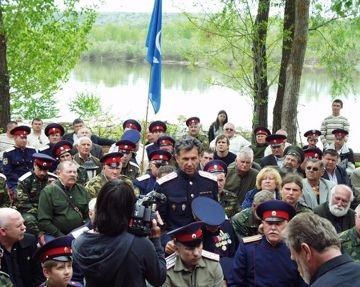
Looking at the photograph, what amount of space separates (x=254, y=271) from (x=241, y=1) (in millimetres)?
9605

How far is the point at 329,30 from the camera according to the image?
13.1 metres

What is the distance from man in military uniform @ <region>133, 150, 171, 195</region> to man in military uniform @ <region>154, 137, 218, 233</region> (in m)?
0.94

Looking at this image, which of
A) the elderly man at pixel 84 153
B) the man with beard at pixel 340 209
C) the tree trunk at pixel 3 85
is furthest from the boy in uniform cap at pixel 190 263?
the tree trunk at pixel 3 85

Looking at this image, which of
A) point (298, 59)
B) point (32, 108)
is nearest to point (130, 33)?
point (32, 108)

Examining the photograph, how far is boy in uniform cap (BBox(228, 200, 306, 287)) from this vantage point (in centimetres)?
426

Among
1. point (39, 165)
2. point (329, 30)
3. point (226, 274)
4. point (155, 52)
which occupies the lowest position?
point (226, 274)

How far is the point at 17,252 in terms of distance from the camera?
453 centimetres

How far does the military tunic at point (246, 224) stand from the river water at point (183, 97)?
11.6m

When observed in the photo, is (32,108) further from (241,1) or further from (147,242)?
(147,242)

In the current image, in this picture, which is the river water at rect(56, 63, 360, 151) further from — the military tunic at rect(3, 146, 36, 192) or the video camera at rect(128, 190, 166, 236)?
the video camera at rect(128, 190, 166, 236)

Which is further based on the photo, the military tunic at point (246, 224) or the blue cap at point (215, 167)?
the blue cap at point (215, 167)

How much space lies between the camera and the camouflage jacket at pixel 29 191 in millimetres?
5823

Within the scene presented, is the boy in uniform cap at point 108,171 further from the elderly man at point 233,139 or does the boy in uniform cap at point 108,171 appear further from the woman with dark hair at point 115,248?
the elderly man at point 233,139

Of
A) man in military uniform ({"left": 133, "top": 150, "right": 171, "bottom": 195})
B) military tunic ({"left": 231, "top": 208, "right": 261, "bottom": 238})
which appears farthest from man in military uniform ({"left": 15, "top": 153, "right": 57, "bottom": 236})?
military tunic ({"left": 231, "top": 208, "right": 261, "bottom": 238})
